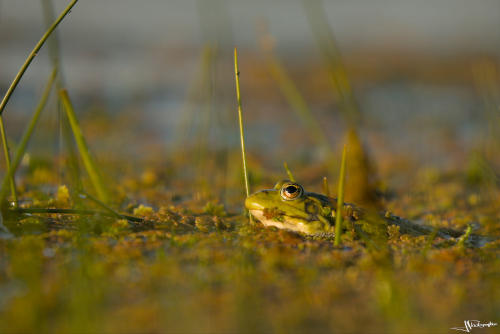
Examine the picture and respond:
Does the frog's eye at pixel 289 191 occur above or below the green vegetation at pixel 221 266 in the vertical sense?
above

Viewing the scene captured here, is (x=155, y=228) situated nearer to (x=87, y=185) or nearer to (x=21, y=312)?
(x=21, y=312)

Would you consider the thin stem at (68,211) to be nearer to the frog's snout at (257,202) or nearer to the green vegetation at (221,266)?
the green vegetation at (221,266)

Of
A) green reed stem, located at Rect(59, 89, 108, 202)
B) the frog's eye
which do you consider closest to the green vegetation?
green reed stem, located at Rect(59, 89, 108, 202)

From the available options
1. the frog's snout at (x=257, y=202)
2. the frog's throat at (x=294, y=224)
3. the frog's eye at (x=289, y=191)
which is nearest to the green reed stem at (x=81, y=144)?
the frog's snout at (x=257, y=202)

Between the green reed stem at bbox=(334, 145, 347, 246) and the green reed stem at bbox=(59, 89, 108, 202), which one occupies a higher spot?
the green reed stem at bbox=(334, 145, 347, 246)

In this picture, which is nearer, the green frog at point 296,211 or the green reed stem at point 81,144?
the green reed stem at point 81,144

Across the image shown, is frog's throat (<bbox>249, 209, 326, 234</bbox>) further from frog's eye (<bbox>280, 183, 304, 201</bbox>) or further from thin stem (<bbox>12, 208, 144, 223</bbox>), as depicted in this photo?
thin stem (<bbox>12, 208, 144, 223</bbox>)

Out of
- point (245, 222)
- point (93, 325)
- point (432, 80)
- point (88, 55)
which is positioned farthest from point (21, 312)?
point (88, 55)

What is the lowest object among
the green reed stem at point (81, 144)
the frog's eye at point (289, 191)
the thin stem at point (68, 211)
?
the thin stem at point (68, 211)
